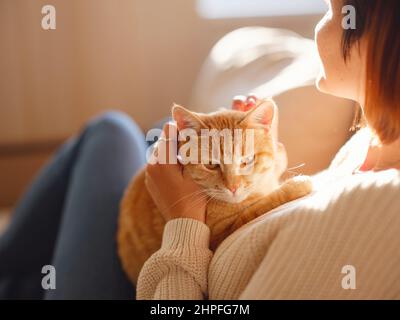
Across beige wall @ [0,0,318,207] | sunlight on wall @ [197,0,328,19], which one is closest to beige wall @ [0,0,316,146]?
beige wall @ [0,0,318,207]

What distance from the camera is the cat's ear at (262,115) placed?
59cm

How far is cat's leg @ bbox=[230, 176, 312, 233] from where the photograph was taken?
610 mm

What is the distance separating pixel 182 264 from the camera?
610mm

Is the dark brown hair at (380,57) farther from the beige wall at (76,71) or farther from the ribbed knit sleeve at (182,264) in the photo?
the beige wall at (76,71)

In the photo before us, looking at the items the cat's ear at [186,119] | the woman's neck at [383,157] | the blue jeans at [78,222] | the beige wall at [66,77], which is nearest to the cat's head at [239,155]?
the cat's ear at [186,119]

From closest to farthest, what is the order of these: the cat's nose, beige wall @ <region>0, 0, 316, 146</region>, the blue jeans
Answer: the cat's nose → the blue jeans → beige wall @ <region>0, 0, 316, 146</region>

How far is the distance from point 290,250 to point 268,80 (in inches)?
8.7

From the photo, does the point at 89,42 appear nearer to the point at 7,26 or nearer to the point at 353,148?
the point at 7,26

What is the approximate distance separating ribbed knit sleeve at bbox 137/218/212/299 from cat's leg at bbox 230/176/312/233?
42 millimetres

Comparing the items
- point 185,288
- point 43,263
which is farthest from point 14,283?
point 185,288

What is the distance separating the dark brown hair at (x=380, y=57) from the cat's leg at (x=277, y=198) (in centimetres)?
10

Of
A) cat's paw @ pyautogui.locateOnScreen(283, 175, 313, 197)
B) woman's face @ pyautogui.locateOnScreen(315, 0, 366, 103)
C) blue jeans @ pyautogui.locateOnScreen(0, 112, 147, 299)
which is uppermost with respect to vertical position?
woman's face @ pyautogui.locateOnScreen(315, 0, 366, 103)

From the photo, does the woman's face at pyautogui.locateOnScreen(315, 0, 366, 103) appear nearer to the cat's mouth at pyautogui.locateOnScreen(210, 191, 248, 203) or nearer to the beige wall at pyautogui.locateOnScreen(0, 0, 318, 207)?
the cat's mouth at pyautogui.locateOnScreen(210, 191, 248, 203)

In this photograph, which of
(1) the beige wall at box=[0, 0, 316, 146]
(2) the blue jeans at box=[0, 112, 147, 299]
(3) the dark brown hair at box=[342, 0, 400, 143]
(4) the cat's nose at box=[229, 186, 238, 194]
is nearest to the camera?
(3) the dark brown hair at box=[342, 0, 400, 143]
